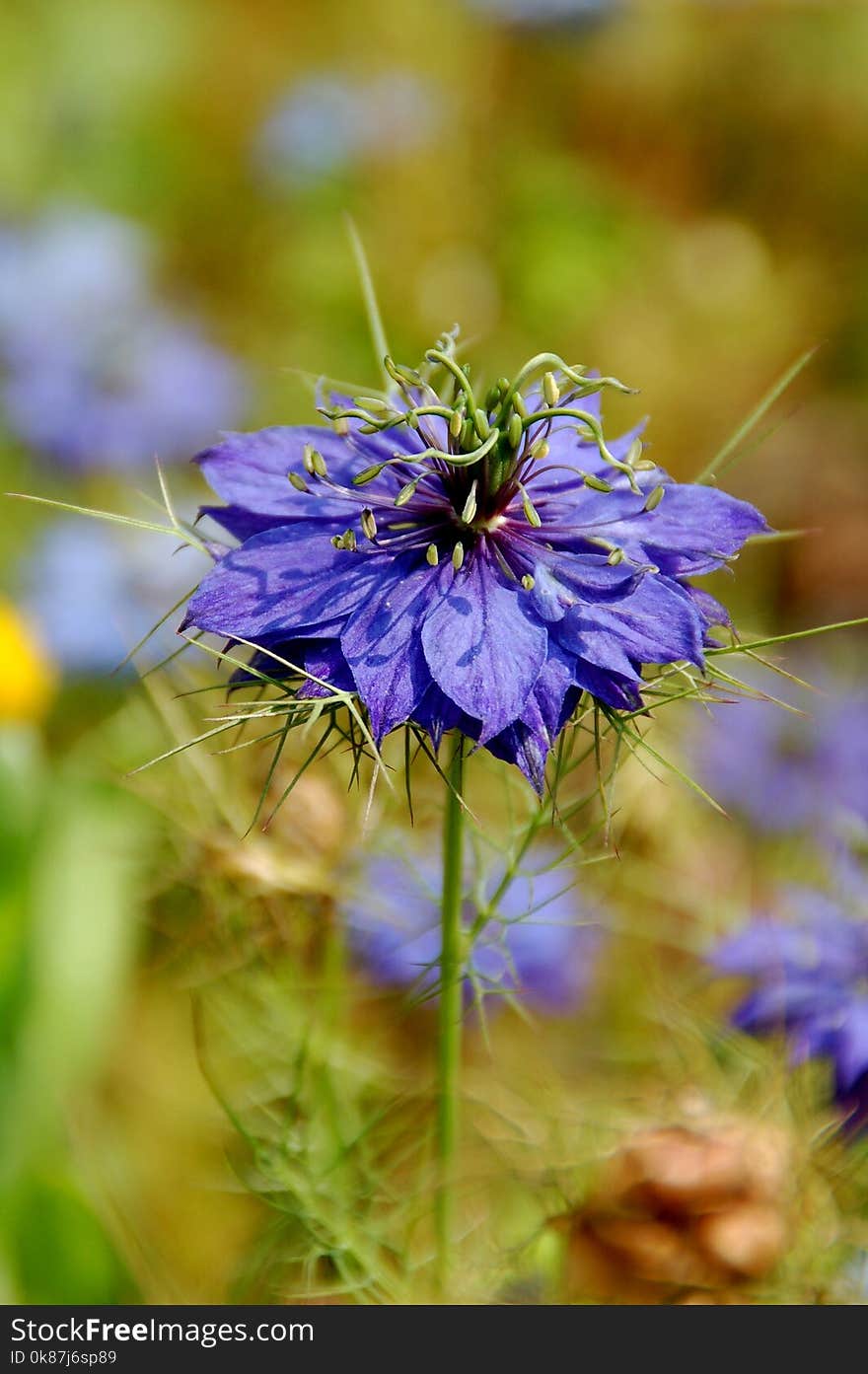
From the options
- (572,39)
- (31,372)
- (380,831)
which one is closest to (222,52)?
(572,39)

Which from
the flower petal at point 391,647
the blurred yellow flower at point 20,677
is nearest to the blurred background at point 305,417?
the blurred yellow flower at point 20,677

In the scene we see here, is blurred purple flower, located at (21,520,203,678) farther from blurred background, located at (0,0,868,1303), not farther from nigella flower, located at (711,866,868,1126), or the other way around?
nigella flower, located at (711,866,868,1126)

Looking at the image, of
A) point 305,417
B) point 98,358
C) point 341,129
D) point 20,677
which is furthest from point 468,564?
point 341,129

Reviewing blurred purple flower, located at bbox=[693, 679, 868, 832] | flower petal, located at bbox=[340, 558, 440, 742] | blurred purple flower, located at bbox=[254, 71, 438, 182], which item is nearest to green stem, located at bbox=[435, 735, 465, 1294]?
flower petal, located at bbox=[340, 558, 440, 742]

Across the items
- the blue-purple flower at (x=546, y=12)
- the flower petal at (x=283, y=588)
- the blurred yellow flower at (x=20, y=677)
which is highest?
the blue-purple flower at (x=546, y=12)

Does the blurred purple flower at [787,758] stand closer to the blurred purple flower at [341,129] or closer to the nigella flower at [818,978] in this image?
the nigella flower at [818,978]
